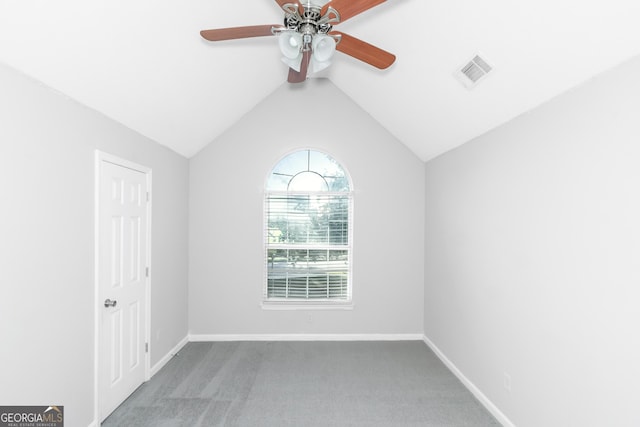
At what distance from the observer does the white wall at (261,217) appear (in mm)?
4316

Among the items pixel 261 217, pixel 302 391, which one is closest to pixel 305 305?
pixel 261 217

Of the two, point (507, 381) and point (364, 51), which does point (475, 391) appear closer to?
point (507, 381)

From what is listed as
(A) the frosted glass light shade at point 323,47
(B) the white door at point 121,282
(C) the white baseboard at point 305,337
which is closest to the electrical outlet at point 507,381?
(C) the white baseboard at point 305,337

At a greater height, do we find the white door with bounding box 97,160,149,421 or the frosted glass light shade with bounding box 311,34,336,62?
the frosted glass light shade with bounding box 311,34,336,62

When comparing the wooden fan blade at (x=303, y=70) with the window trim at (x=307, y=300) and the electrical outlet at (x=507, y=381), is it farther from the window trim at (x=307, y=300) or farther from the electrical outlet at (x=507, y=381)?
the electrical outlet at (x=507, y=381)

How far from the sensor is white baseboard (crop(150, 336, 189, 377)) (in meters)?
3.36

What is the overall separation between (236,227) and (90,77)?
7.93ft

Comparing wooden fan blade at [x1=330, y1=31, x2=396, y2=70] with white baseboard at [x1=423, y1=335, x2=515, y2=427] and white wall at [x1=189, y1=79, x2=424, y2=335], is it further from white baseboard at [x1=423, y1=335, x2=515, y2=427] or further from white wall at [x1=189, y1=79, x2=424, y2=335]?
white baseboard at [x1=423, y1=335, x2=515, y2=427]

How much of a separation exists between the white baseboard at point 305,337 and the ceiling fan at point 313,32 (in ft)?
10.8

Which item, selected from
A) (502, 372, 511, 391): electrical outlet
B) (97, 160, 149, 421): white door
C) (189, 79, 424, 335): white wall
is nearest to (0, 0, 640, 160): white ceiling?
(97, 160, 149, 421): white door

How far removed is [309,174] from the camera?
443cm

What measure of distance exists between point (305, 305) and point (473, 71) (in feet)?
10.3

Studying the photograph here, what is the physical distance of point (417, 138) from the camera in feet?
12.8

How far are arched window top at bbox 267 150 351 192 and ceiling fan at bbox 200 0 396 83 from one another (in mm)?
2447
